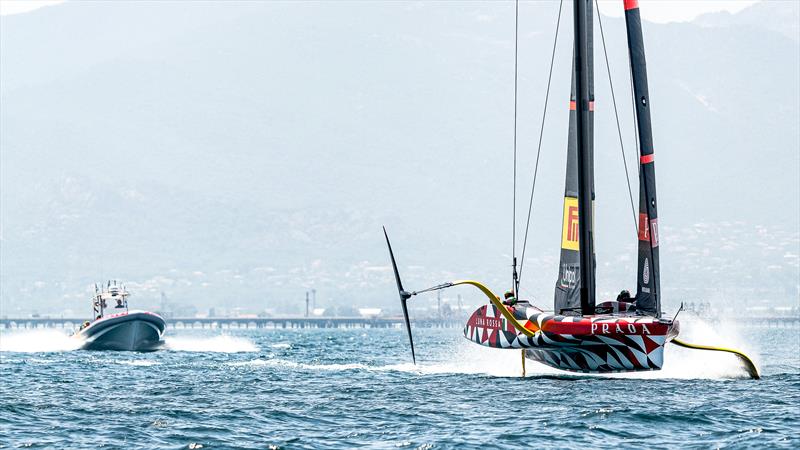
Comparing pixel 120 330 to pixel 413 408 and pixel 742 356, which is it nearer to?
pixel 742 356

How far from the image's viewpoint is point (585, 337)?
45.5 meters

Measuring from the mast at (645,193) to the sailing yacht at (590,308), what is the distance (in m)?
0.03

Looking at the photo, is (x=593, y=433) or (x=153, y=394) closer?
(x=593, y=433)

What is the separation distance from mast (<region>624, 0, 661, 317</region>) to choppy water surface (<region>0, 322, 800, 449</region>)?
2.89 metres

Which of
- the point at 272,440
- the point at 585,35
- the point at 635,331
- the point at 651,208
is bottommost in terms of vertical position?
the point at 272,440

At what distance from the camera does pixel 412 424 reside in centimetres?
3547

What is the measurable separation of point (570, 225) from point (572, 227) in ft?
0.52

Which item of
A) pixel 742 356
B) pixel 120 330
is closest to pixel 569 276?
pixel 742 356

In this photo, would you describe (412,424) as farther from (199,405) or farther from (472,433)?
(199,405)

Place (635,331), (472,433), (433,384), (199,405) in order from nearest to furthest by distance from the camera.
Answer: (472,433) < (199,405) < (635,331) < (433,384)

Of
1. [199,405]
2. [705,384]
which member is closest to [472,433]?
[199,405]

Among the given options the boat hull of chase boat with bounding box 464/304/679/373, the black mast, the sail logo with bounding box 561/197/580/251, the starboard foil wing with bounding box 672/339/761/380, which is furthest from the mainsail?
the starboard foil wing with bounding box 672/339/761/380

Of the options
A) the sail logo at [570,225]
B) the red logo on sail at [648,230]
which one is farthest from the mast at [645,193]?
the sail logo at [570,225]

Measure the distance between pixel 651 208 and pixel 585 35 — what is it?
7.44 meters
